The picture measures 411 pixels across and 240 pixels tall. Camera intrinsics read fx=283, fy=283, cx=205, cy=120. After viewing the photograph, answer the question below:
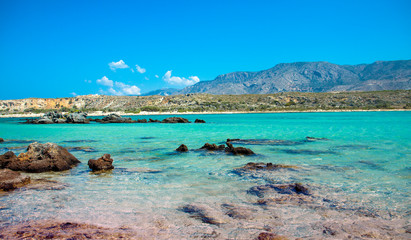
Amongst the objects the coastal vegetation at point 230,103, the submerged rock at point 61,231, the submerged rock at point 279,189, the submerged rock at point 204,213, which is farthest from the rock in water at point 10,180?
the coastal vegetation at point 230,103

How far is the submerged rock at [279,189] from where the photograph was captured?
7.38 metres

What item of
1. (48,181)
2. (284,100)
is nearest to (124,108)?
(284,100)

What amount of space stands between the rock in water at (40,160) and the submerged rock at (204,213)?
6766 mm

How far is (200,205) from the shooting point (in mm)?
6523

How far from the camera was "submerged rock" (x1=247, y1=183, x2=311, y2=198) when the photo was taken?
290 inches

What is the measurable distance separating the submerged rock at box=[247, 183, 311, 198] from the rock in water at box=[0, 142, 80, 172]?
7.53 meters

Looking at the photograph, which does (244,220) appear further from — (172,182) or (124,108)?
(124,108)

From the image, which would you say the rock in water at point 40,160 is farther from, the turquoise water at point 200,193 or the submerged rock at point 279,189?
the submerged rock at point 279,189

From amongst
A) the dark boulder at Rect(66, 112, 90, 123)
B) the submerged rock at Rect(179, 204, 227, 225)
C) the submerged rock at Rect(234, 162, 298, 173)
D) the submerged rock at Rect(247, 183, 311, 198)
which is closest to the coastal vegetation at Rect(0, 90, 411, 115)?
the dark boulder at Rect(66, 112, 90, 123)

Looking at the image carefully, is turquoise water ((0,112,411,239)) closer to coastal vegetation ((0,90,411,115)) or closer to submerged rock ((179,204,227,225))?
submerged rock ((179,204,227,225))

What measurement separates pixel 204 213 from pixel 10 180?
19.6 ft

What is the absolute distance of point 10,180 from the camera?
812 cm

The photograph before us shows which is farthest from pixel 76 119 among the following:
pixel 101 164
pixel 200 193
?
pixel 200 193

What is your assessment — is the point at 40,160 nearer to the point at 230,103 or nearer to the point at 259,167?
the point at 259,167
